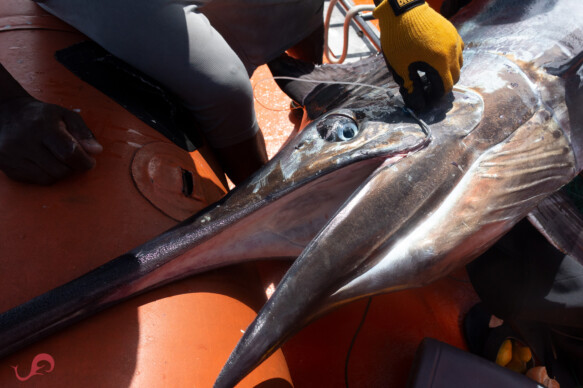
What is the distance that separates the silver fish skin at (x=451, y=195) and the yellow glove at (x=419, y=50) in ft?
0.31

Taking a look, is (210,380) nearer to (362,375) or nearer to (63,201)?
(63,201)

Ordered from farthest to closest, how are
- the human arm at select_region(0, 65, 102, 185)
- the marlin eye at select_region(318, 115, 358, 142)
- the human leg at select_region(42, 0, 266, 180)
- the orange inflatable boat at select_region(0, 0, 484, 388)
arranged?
the human leg at select_region(42, 0, 266, 180) → the marlin eye at select_region(318, 115, 358, 142) → the human arm at select_region(0, 65, 102, 185) → the orange inflatable boat at select_region(0, 0, 484, 388)

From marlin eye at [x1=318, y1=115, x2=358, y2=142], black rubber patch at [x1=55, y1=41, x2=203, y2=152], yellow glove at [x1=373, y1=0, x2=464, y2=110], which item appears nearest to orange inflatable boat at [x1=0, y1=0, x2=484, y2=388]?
black rubber patch at [x1=55, y1=41, x2=203, y2=152]

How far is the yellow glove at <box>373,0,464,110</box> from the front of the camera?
4.82 feet

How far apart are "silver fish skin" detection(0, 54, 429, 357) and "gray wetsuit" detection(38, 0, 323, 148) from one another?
469 millimetres

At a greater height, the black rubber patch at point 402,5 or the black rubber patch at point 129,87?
the black rubber patch at point 402,5

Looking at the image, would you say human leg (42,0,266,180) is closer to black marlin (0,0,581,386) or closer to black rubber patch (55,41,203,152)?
black rubber patch (55,41,203,152)

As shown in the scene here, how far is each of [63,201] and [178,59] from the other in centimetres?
71

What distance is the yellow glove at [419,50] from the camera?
147 centimetres

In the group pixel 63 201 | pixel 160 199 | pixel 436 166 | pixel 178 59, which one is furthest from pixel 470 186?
pixel 63 201

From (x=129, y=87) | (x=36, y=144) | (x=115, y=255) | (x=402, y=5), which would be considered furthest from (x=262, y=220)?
(x=402, y=5)

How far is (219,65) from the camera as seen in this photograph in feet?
5.45

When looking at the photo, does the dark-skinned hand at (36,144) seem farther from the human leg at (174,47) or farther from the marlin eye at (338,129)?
the marlin eye at (338,129)

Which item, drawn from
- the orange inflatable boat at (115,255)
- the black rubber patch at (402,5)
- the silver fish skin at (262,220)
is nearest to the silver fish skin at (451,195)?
the silver fish skin at (262,220)
